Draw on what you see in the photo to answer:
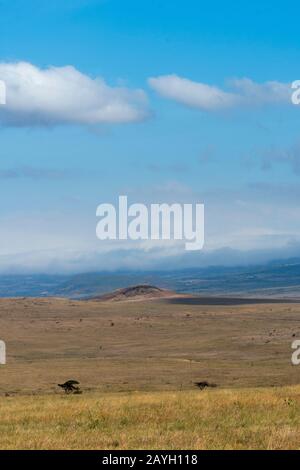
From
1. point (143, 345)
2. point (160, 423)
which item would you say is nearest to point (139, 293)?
point (143, 345)

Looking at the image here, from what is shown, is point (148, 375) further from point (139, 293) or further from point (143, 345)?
point (139, 293)

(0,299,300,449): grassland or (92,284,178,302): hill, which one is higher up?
(92,284,178,302): hill

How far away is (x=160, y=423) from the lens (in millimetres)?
18359

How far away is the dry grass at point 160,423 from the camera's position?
50.5 feet

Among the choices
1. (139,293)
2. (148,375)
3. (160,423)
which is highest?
(139,293)

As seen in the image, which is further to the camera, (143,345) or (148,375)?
(143,345)

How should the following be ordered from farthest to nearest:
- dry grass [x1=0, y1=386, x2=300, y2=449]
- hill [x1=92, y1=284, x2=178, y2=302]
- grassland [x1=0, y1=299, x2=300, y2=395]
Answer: hill [x1=92, y1=284, x2=178, y2=302] → grassland [x1=0, y1=299, x2=300, y2=395] → dry grass [x1=0, y1=386, x2=300, y2=449]

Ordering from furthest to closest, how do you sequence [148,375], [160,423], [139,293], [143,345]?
[139,293] < [143,345] < [148,375] < [160,423]

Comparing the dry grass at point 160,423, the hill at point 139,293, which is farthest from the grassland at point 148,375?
the hill at point 139,293

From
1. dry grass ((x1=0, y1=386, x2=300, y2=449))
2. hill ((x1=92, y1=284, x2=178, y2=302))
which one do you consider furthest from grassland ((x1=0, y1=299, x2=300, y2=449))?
hill ((x1=92, y1=284, x2=178, y2=302))

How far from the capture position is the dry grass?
15.4 m

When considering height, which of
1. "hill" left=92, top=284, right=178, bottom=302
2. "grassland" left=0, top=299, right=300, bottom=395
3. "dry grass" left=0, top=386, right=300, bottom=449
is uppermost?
"hill" left=92, top=284, right=178, bottom=302

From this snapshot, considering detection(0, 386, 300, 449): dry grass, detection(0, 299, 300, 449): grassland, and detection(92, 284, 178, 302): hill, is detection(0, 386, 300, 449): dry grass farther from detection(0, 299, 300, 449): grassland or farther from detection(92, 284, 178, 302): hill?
detection(92, 284, 178, 302): hill
